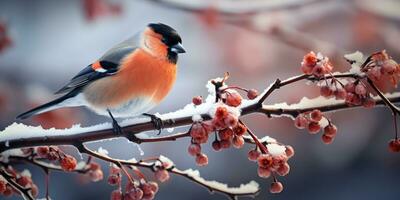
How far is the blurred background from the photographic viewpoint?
1.10 m

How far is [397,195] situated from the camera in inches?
54.0

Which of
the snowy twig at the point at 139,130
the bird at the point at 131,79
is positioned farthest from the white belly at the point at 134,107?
the snowy twig at the point at 139,130

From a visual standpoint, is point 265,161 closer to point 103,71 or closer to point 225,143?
point 225,143

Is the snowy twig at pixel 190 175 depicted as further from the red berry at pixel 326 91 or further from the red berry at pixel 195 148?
the red berry at pixel 326 91

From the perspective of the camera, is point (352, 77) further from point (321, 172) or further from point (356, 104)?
point (321, 172)

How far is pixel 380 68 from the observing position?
501 millimetres

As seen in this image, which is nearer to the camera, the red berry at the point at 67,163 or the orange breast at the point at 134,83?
the red berry at the point at 67,163

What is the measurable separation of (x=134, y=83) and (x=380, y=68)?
1.06 feet

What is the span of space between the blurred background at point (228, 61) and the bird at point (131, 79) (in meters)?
0.28

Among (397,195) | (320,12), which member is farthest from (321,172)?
(320,12)

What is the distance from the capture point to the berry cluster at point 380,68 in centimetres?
50

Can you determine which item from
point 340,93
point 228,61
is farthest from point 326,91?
point 228,61

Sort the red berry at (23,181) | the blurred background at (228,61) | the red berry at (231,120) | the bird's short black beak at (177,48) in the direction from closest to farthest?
the red berry at (231,120), the red berry at (23,181), the bird's short black beak at (177,48), the blurred background at (228,61)

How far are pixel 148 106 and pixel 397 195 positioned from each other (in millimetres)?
943
